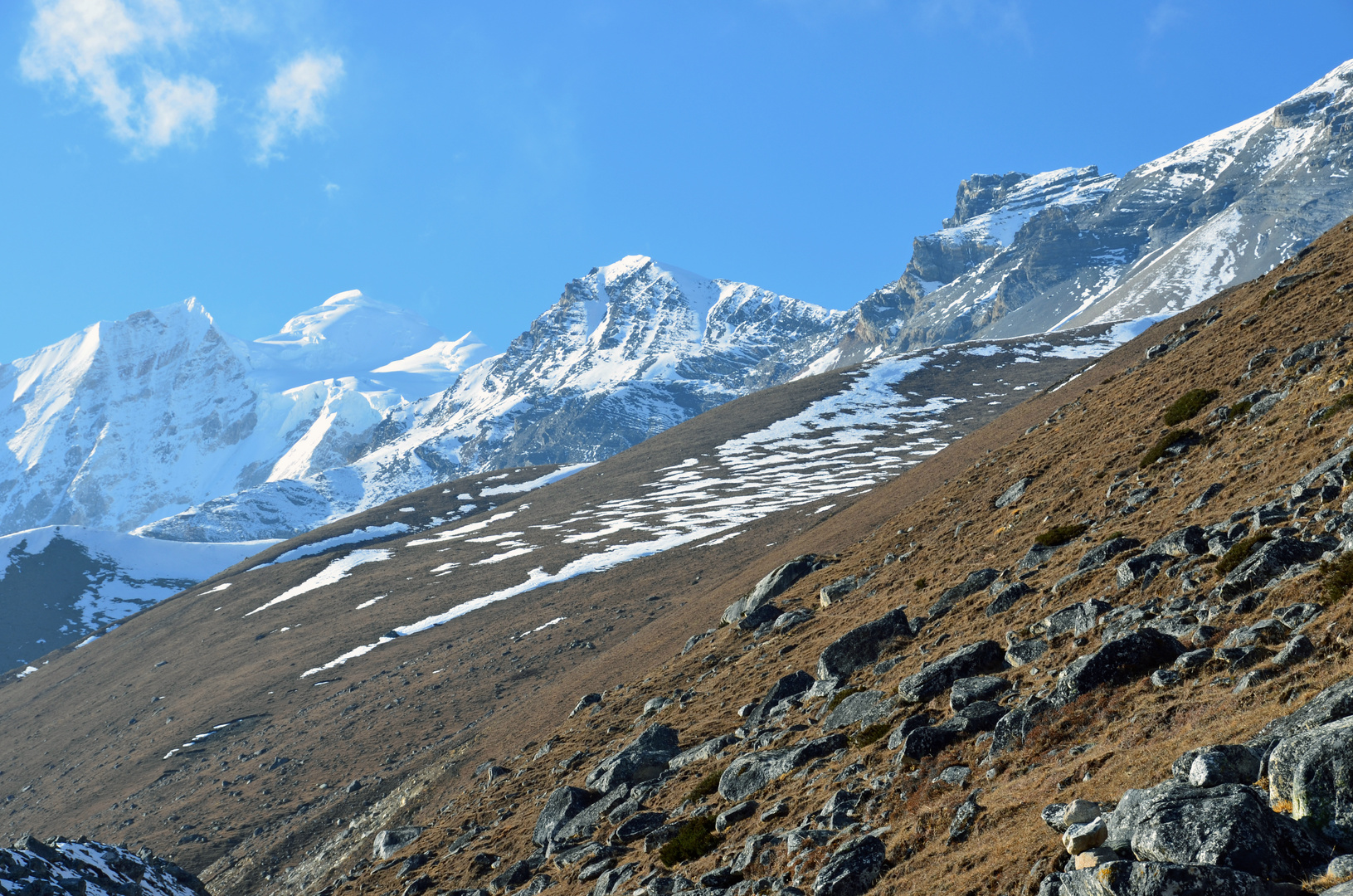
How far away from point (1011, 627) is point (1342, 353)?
12.0 meters

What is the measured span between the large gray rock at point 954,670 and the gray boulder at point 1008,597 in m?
3.15

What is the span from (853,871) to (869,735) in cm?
503

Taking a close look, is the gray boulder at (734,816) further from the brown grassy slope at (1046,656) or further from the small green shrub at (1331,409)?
the small green shrub at (1331,409)

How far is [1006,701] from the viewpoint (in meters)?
15.0

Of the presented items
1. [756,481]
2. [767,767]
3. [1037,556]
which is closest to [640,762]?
[767,767]

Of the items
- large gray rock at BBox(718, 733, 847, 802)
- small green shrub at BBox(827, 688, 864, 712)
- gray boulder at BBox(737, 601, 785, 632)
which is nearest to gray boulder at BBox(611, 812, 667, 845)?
large gray rock at BBox(718, 733, 847, 802)

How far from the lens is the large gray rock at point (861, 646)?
859 inches

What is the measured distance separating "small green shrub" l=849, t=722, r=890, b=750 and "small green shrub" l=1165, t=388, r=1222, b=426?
635 inches

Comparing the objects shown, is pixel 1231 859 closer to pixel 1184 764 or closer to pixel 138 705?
pixel 1184 764

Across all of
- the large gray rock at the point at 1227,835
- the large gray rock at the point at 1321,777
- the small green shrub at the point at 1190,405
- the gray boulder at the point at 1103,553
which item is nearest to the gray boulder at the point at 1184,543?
the gray boulder at the point at 1103,553

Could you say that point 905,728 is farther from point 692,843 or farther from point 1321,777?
point 1321,777

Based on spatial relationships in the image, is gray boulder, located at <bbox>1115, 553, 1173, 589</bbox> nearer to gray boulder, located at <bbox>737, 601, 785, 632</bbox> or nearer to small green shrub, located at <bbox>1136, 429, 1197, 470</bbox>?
small green shrub, located at <bbox>1136, 429, 1197, 470</bbox>

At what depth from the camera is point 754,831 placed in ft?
50.8

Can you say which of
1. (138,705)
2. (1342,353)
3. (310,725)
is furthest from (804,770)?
(138,705)
